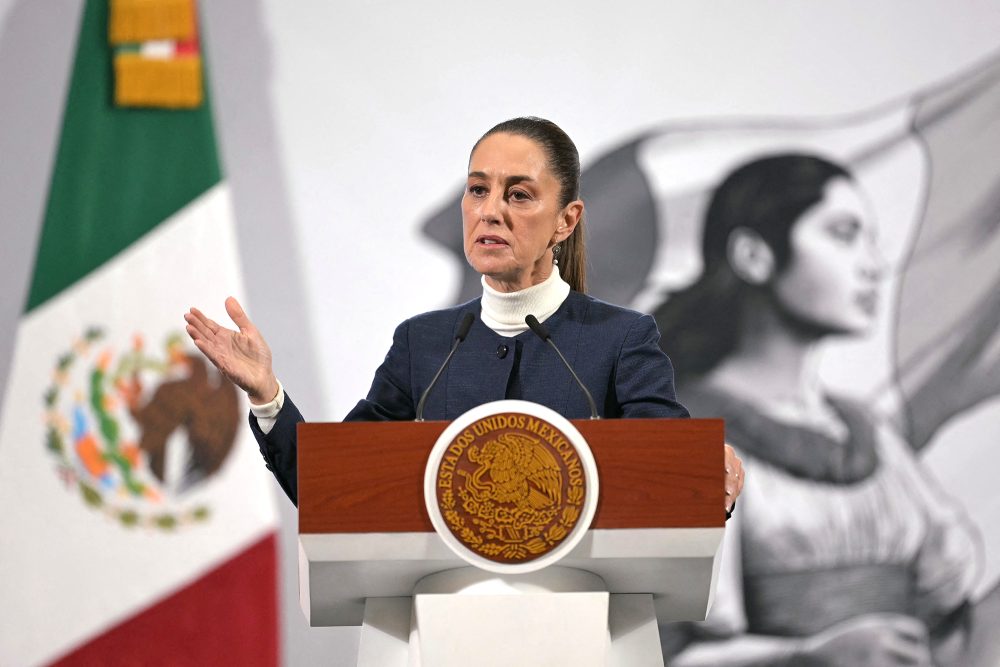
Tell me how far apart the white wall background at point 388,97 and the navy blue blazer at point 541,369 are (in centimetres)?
149

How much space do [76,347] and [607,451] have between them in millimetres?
2606

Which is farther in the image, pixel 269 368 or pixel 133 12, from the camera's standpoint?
pixel 133 12

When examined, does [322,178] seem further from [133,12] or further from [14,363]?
[14,363]

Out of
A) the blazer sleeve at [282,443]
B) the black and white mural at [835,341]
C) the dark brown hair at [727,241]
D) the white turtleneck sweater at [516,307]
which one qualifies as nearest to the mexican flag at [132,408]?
the black and white mural at [835,341]

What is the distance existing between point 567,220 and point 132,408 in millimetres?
1973

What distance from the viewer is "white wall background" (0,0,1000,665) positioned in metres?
3.88

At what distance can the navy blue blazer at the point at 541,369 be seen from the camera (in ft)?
7.36

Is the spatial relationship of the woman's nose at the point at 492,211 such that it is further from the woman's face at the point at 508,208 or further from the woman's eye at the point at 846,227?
the woman's eye at the point at 846,227

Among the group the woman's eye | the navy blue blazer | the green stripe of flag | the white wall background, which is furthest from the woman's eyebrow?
the woman's eye

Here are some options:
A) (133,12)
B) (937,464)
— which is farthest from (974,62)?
(133,12)

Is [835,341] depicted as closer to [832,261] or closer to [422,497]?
[832,261]

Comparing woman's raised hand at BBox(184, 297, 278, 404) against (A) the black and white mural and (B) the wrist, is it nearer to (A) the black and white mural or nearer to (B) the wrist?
(B) the wrist

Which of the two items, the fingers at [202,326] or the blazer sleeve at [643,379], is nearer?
the fingers at [202,326]

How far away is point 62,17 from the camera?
394 cm
